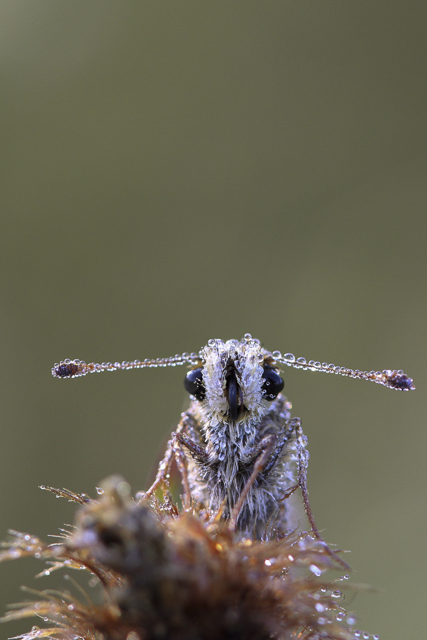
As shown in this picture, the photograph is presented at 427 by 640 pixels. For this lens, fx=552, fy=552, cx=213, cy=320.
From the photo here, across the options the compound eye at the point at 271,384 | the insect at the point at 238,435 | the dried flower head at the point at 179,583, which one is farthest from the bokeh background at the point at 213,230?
the dried flower head at the point at 179,583

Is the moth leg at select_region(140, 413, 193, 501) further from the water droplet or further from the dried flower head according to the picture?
the water droplet

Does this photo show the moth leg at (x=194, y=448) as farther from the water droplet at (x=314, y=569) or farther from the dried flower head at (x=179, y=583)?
the water droplet at (x=314, y=569)

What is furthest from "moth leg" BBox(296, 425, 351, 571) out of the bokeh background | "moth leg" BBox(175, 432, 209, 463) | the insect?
the bokeh background

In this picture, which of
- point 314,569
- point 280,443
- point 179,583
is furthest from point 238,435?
point 179,583

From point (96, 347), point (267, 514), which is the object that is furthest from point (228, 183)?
point (267, 514)

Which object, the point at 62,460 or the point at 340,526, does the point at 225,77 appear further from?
the point at 340,526
